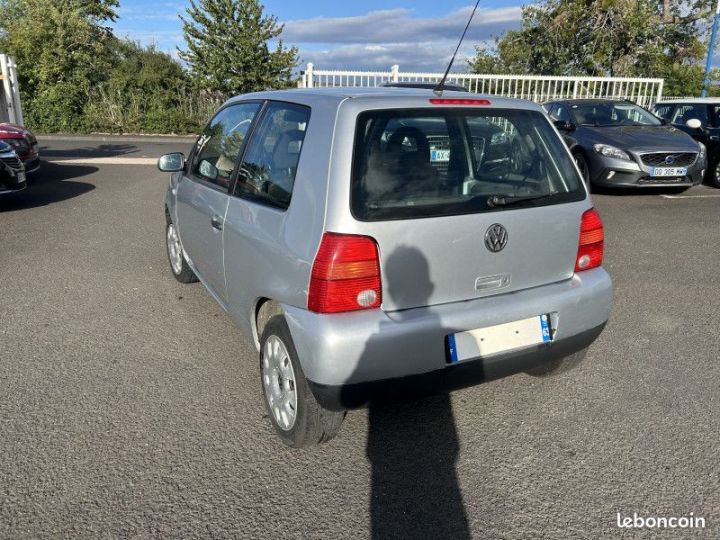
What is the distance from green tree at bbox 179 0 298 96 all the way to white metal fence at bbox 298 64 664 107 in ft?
23.1

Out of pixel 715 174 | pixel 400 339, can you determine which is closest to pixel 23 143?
pixel 400 339

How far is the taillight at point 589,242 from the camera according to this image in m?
2.98

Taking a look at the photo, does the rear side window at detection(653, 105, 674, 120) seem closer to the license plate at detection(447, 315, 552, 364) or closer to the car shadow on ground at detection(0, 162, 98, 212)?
the license plate at detection(447, 315, 552, 364)

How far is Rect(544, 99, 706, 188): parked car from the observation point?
9.08 m

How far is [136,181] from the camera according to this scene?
11.2 m

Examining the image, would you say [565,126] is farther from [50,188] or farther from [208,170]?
[50,188]

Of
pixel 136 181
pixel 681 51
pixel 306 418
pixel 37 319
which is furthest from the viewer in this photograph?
pixel 681 51

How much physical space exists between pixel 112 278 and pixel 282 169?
3203mm

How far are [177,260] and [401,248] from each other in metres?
3.16

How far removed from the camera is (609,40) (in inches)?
934

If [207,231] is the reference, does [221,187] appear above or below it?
above

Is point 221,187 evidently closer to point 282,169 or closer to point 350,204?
point 282,169

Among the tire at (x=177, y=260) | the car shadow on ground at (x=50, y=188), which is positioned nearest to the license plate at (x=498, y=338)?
the tire at (x=177, y=260)

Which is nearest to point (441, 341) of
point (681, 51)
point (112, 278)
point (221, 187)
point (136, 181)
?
point (221, 187)
